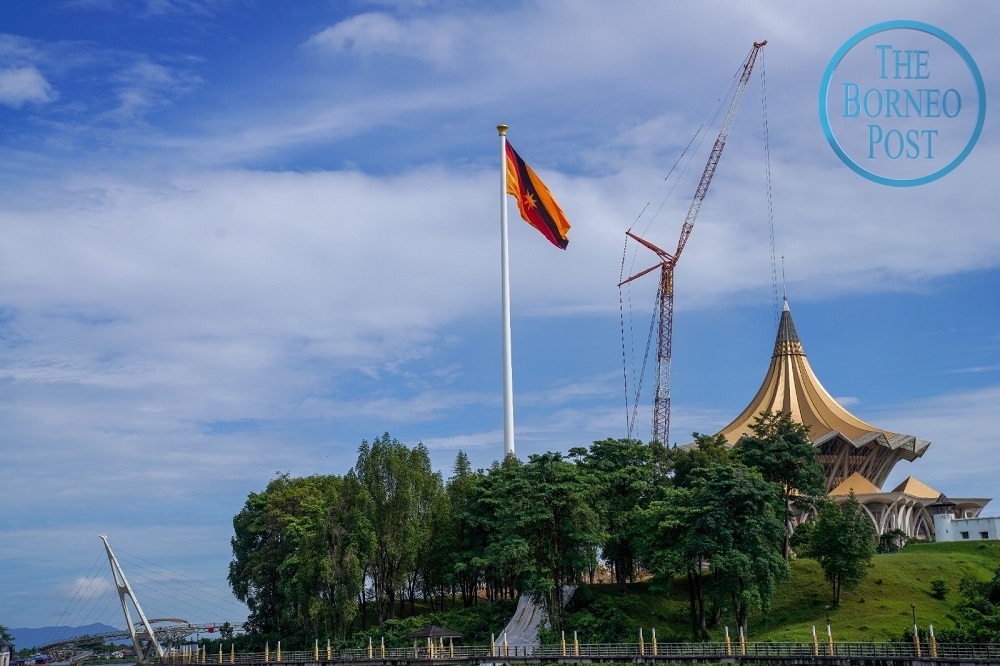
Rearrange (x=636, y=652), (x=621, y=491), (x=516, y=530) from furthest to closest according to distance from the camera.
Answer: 1. (x=621, y=491)
2. (x=516, y=530)
3. (x=636, y=652)

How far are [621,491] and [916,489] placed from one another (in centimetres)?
4492

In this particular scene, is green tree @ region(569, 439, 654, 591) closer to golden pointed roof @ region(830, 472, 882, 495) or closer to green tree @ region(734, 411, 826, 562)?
green tree @ region(734, 411, 826, 562)

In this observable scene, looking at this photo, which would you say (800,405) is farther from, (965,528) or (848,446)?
(965,528)

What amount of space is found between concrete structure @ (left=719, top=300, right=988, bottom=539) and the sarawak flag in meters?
31.3

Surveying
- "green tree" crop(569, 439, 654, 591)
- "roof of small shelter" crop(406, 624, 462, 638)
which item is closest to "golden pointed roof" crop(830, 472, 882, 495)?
"green tree" crop(569, 439, 654, 591)

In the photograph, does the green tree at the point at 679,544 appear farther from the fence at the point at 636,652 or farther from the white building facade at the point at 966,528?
the white building facade at the point at 966,528

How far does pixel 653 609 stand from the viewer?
193 ft

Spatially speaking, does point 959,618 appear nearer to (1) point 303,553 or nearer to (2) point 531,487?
(2) point 531,487

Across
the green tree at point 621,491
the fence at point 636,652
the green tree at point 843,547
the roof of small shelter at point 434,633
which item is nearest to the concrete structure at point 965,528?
the green tree at point 843,547

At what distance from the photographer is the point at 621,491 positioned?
63219mm

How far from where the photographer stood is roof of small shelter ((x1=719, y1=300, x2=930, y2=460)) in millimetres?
92500

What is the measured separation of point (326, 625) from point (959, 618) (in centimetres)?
3547

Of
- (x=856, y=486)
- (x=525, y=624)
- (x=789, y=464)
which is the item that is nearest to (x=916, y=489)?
(x=856, y=486)

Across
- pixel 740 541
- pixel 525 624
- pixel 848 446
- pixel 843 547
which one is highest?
pixel 848 446
